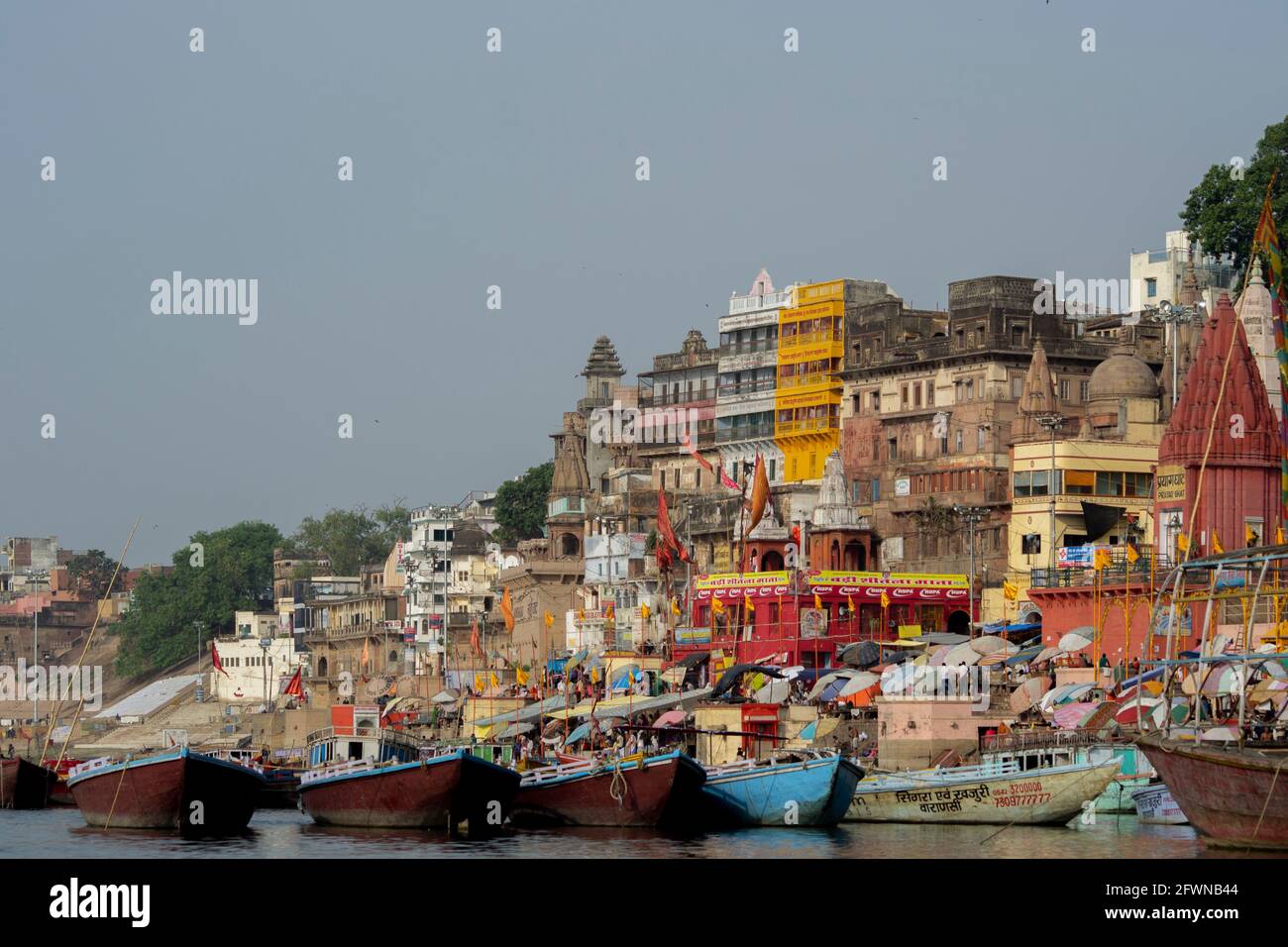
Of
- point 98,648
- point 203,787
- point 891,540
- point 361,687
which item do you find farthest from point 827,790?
point 98,648

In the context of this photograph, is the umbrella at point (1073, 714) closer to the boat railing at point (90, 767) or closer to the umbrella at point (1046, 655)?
the umbrella at point (1046, 655)

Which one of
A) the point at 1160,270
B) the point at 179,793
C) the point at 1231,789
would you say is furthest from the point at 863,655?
the point at 1160,270

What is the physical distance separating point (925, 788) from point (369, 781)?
39.0ft

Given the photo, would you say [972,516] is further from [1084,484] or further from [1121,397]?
[1121,397]

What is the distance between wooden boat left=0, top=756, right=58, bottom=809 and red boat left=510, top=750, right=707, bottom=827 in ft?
71.6

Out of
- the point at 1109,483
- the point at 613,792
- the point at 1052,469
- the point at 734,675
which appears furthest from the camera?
the point at 1109,483

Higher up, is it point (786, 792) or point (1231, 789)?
point (1231, 789)

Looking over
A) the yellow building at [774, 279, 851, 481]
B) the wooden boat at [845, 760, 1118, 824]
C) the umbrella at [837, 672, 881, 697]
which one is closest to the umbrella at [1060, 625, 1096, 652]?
the umbrella at [837, 672, 881, 697]

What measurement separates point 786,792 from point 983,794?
4153 mm

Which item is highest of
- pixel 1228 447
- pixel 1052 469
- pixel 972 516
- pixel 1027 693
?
pixel 1228 447

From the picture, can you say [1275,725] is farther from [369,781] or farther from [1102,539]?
[1102,539]

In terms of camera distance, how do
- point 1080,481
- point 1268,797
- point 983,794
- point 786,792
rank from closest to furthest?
point 1268,797 → point 786,792 → point 983,794 → point 1080,481

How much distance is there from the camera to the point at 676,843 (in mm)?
45156

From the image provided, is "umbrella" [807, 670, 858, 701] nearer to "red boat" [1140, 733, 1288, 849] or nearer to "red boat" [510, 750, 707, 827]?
"red boat" [510, 750, 707, 827]
